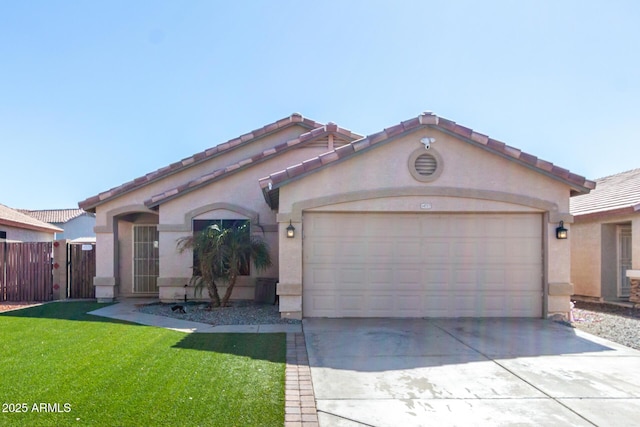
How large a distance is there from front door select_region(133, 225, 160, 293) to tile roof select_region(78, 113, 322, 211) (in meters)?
1.53

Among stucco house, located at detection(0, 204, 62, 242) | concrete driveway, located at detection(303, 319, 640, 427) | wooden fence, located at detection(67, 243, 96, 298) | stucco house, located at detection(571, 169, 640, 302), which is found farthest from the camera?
stucco house, located at detection(0, 204, 62, 242)

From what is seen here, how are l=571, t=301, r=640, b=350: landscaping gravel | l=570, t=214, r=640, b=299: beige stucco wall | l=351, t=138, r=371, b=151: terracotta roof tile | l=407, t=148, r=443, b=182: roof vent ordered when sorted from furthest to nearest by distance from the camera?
1. l=570, t=214, r=640, b=299: beige stucco wall
2. l=407, t=148, r=443, b=182: roof vent
3. l=351, t=138, r=371, b=151: terracotta roof tile
4. l=571, t=301, r=640, b=350: landscaping gravel

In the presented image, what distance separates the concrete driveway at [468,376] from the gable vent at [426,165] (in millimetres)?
3307

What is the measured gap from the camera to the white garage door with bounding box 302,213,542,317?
10.4 meters

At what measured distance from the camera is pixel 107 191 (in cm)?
1428

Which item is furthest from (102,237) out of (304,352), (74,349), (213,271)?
(304,352)

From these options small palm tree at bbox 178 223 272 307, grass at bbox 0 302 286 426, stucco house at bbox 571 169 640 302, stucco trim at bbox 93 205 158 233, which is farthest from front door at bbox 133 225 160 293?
stucco house at bbox 571 169 640 302

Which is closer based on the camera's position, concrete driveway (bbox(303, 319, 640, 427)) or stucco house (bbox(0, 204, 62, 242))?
concrete driveway (bbox(303, 319, 640, 427))

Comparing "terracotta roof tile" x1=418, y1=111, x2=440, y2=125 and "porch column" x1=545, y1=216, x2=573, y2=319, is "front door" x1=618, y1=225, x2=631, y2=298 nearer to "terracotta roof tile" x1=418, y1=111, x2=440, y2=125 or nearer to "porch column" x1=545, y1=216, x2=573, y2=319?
"porch column" x1=545, y1=216, x2=573, y2=319

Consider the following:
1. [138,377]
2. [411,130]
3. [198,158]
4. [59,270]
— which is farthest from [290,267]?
[59,270]

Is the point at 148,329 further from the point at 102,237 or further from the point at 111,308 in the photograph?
the point at 102,237

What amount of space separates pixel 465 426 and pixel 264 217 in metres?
9.74

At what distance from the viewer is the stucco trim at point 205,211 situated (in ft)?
44.2

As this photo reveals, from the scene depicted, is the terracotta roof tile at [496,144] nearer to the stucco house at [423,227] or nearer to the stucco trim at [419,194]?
the stucco house at [423,227]
